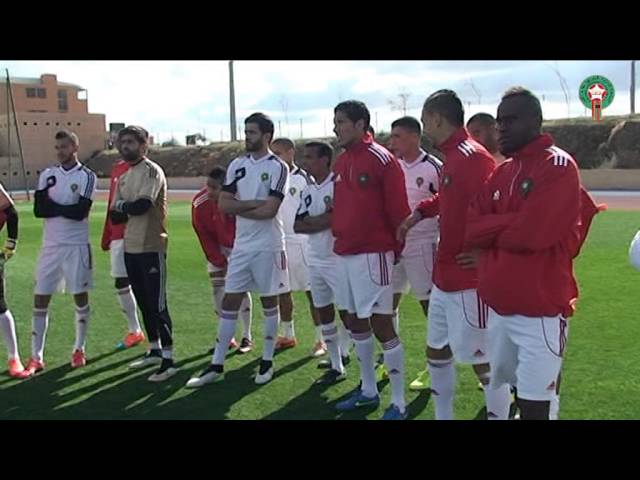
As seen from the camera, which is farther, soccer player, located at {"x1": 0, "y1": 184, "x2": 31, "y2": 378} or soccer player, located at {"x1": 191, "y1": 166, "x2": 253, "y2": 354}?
soccer player, located at {"x1": 191, "y1": 166, "x2": 253, "y2": 354}

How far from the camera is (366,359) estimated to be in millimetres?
5668

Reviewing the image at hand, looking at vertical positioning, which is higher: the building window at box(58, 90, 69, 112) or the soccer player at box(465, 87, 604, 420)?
the building window at box(58, 90, 69, 112)

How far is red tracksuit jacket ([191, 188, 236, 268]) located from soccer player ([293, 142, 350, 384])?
132 cm

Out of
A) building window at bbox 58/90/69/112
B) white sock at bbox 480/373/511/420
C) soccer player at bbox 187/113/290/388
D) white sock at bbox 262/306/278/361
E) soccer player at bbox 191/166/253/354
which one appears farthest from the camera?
building window at bbox 58/90/69/112

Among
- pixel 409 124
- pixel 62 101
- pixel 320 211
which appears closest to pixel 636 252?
pixel 409 124

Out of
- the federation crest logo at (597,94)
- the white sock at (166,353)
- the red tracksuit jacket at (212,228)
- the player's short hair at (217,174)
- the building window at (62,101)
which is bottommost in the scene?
the white sock at (166,353)

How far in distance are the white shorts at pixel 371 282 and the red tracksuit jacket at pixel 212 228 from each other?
242cm

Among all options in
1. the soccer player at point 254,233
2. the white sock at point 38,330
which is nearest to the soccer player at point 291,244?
the soccer player at point 254,233

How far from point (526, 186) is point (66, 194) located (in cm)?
478

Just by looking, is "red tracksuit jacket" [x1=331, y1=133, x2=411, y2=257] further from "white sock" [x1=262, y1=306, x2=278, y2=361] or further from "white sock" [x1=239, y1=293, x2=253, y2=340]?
"white sock" [x1=239, y1=293, x2=253, y2=340]

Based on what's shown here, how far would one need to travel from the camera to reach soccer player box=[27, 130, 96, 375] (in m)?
6.77

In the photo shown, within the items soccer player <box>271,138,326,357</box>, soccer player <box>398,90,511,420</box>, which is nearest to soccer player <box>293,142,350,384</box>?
soccer player <box>271,138,326,357</box>

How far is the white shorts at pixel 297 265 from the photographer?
302 inches

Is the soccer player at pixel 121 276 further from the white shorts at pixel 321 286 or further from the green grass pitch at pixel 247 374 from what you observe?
the white shorts at pixel 321 286
